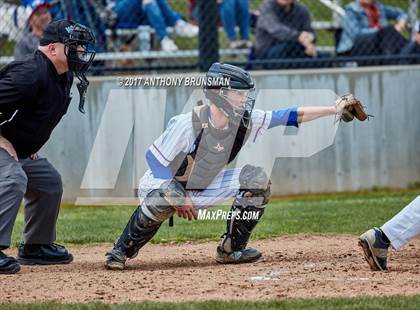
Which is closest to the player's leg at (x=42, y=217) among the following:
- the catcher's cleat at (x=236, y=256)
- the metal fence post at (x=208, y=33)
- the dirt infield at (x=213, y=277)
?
the dirt infield at (x=213, y=277)

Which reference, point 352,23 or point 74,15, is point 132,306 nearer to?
point 74,15

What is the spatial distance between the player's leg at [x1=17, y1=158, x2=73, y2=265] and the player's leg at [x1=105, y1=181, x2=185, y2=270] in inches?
25.5

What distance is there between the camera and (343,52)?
39.6 feet

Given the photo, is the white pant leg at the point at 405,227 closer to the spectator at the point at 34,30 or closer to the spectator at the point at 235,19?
the spectator at the point at 34,30

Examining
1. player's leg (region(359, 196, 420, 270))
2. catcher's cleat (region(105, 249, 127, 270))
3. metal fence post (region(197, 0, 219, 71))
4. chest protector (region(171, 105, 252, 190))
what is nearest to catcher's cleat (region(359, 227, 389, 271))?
player's leg (region(359, 196, 420, 270))

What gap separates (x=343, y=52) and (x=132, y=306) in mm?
7458

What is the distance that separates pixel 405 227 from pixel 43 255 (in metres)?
2.73

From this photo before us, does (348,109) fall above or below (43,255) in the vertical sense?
above

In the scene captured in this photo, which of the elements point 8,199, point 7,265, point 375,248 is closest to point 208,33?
point 8,199

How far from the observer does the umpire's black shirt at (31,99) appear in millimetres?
6449

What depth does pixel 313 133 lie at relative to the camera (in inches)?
424

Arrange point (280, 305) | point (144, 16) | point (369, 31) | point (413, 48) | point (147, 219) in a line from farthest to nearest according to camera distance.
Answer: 1. point (369, 31)
2. point (413, 48)
3. point (144, 16)
4. point (147, 219)
5. point (280, 305)

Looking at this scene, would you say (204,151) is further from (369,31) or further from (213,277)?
(369,31)

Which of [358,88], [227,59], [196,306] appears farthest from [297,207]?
[196,306]
